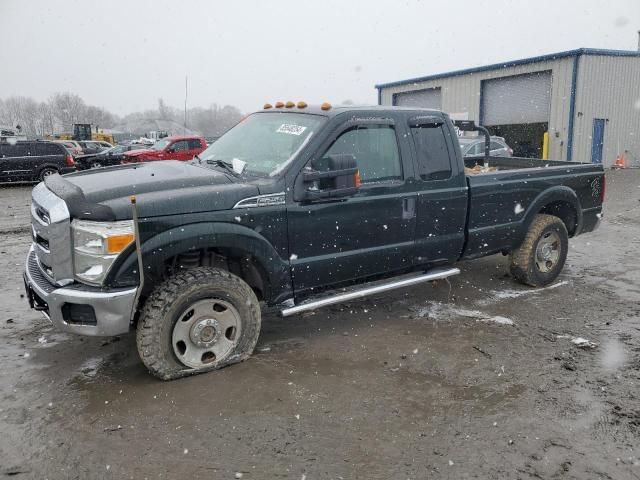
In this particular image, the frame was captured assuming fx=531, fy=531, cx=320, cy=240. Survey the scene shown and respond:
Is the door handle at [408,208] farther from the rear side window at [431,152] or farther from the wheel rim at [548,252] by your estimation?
the wheel rim at [548,252]

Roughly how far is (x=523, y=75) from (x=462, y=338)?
23.2 meters

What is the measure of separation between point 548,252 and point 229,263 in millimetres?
3868

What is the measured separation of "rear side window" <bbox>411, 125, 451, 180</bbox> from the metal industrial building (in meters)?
20.2

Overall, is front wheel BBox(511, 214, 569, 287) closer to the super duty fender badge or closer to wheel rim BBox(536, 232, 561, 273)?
Result: wheel rim BBox(536, 232, 561, 273)

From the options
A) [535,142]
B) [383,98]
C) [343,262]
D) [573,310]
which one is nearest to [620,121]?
[535,142]

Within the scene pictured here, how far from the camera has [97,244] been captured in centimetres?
342

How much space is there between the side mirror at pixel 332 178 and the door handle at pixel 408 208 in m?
0.64

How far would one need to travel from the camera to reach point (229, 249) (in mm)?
3936

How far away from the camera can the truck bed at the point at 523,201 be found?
5238 millimetres

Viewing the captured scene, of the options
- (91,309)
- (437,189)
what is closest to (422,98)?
(437,189)

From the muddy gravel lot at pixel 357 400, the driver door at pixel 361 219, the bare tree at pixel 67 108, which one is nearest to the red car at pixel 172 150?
the muddy gravel lot at pixel 357 400

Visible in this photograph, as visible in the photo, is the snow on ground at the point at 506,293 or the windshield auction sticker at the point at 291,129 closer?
the windshield auction sticker at the point at 291,129

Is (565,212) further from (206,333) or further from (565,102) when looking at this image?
(565,102)

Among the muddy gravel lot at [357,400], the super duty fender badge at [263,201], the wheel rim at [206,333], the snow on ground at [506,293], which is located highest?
the super duty fender badge at [263,201]
